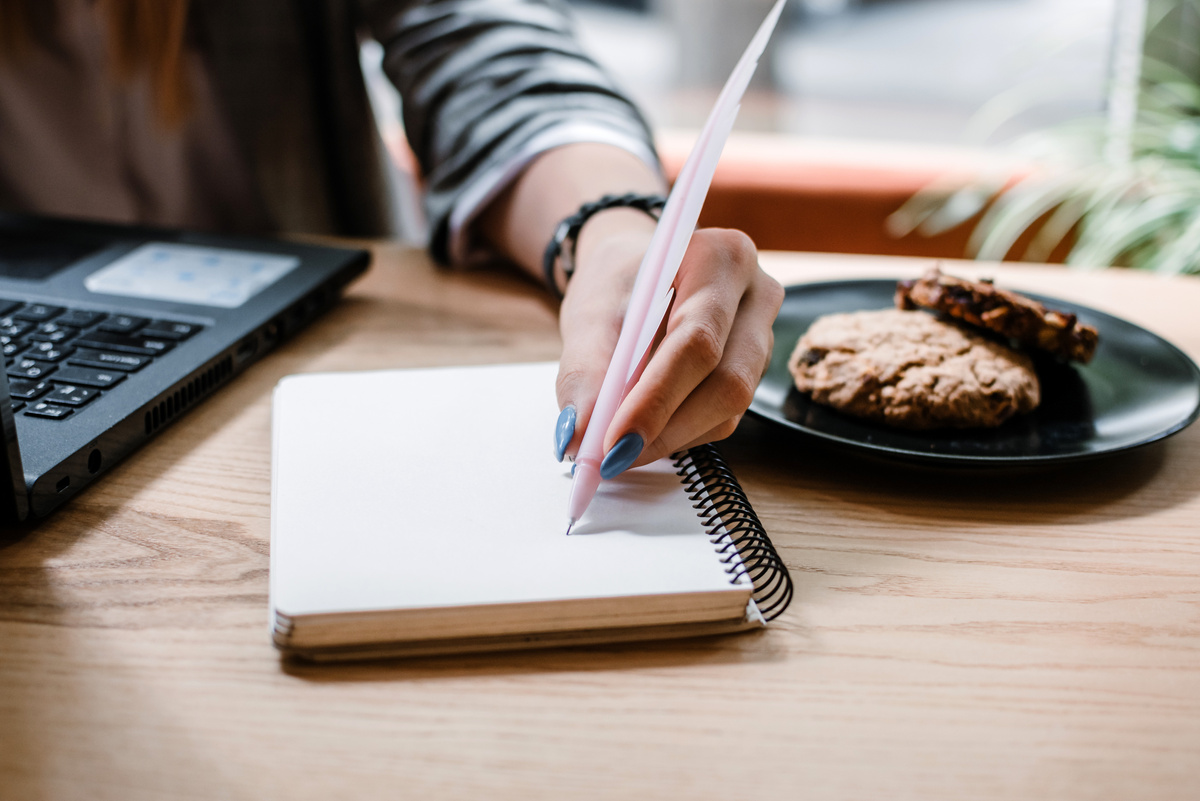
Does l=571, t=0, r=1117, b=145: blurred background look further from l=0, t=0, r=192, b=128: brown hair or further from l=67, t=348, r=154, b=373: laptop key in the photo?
l=67, t=348, r=154, b=373: laptop key

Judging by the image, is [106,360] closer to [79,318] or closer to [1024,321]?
[79,318]

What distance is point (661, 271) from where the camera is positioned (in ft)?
1.37

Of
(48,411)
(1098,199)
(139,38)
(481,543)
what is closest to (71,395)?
(48,411)

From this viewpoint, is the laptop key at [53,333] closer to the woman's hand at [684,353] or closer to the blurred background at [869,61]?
the woman's hand at [684,353]

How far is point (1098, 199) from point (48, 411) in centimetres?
142

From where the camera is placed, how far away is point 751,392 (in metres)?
0.44

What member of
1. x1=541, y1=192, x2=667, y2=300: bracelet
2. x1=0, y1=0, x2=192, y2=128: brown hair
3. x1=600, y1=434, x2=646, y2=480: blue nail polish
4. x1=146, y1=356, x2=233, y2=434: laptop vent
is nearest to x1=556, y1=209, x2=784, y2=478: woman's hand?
x1=600, y1=434, x2=646, y2=480: blue nail polish

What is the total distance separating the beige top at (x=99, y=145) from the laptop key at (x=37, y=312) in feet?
1.65

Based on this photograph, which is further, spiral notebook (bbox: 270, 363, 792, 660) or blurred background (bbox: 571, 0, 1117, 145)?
blurred background (bbox: 571, 0, 1117, 145)

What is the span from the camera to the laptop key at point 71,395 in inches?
18.3

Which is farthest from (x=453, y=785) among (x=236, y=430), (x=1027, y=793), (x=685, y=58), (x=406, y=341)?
(x=685, y=58)

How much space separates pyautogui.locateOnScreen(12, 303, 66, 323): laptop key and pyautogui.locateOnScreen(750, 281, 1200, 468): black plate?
46cm

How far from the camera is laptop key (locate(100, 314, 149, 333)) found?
56cm

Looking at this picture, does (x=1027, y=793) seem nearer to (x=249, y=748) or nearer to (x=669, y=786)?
(x=669, y=786)
